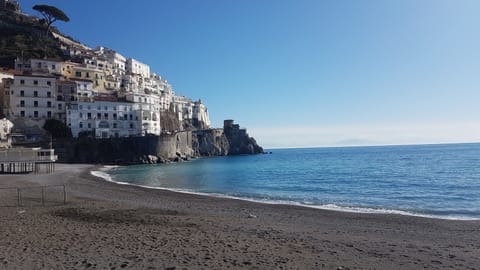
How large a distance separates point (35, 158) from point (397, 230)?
46.9 m

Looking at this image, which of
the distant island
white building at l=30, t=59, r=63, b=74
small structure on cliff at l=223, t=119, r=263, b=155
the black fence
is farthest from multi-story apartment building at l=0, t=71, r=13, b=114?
small structure on cliff at l=223, t=119, r=263, b=155

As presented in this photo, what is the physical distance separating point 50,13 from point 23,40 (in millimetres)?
17744

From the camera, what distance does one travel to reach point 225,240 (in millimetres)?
12453

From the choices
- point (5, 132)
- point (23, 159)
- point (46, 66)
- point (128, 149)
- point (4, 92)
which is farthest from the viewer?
point (46, 66)

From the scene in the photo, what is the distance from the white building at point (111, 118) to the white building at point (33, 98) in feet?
16.5

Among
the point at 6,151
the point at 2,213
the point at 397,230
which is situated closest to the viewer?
the point at 397,230

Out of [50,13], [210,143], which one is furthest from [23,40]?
[210,143]

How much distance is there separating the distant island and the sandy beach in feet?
192

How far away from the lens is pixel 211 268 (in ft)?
30.5

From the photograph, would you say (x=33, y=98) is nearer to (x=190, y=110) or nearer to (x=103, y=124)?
(x=103, y=124)

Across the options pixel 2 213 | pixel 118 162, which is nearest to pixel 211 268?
pixel 2 213

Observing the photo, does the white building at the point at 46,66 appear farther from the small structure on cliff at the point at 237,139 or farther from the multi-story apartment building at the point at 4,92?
the small structure on cliff at the point at 237,139

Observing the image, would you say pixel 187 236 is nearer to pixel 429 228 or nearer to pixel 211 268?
pixel 211 268

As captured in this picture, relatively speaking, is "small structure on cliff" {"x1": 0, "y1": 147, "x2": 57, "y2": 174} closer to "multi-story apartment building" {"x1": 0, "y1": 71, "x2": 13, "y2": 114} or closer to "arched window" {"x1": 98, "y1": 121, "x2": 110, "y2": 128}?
"multi-story apartment building" {"x1": 0, "y1": 71, "x2": 13, "y2": 114}
